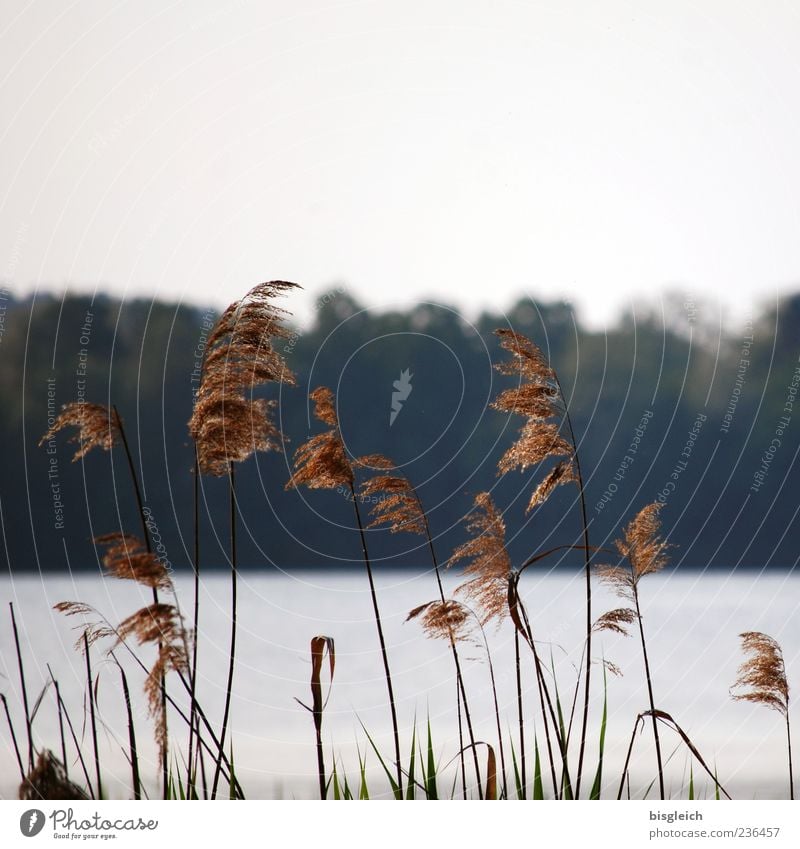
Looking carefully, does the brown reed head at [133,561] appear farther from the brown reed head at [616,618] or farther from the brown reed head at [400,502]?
the brown reed head at [616,618]

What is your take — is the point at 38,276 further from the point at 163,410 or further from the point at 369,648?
the point at 369,648

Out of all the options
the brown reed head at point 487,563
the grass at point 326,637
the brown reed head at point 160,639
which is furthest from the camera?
the brown reed head at point 487,563

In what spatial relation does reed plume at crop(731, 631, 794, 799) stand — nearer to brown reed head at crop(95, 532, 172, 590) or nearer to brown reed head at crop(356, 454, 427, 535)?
brown reed head at crop(356, 454, 427, 535)

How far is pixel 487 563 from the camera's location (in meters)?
3.81

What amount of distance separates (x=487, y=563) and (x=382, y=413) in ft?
4.02

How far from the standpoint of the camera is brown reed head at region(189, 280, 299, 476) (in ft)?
Answer: 12.1

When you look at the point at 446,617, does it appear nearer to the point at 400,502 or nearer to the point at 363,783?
the point at 400,502

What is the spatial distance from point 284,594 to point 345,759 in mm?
4773

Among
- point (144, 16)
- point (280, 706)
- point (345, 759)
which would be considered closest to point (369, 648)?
point (280, 706)

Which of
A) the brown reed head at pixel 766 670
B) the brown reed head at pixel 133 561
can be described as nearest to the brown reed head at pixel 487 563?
the brown reed head at pixel 766 670

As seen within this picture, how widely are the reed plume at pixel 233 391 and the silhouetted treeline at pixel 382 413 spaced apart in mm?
510

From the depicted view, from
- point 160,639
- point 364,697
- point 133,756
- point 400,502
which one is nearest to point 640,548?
point 400,502

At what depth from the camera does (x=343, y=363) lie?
15.5 ft

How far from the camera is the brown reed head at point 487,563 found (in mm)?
3756
